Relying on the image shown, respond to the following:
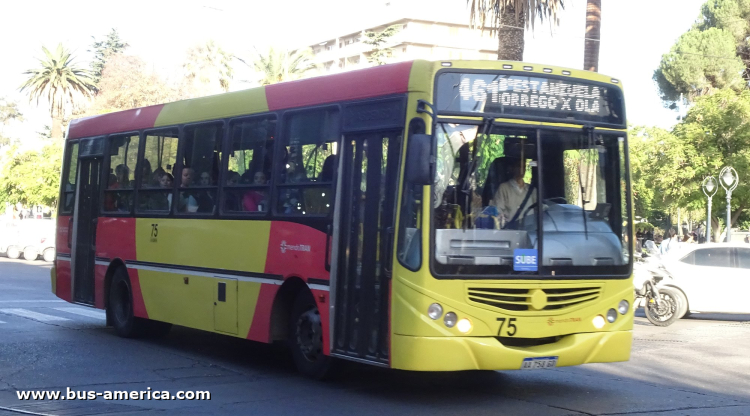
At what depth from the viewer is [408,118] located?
27.1 ft

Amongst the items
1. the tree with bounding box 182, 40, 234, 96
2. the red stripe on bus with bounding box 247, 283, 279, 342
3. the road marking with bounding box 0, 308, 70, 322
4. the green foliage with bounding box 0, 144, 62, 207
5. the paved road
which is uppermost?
the tree with bounding box 182, 40, 234, 96

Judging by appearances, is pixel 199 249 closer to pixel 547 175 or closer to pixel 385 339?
pixel 385 339

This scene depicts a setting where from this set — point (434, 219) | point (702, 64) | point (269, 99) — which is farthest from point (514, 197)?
point (702, 64)

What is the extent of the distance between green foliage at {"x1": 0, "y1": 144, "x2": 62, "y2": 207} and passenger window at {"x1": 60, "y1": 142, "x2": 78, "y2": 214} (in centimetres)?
3840

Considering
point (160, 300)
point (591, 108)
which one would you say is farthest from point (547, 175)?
point (160, 300)

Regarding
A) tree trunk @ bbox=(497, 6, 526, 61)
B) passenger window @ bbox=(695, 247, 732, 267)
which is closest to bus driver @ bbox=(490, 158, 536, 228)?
passenger window @ bbox=(695, 247, 732, 267)

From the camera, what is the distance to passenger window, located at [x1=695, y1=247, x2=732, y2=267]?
710 inches

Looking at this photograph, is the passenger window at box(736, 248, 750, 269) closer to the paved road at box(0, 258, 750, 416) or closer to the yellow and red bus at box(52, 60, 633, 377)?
the paved road at box(0, 258, 750, 416)

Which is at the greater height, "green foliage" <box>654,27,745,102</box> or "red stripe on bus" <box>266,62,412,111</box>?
"green foliage" <box>654,27,745,102</box>

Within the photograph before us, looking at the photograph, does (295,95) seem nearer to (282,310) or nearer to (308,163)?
(308,163)

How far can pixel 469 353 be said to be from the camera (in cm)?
796

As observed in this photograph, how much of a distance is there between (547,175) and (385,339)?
2.02 metres

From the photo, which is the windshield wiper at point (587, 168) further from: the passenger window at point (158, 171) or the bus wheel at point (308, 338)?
the passenger window at point (158, 171)
